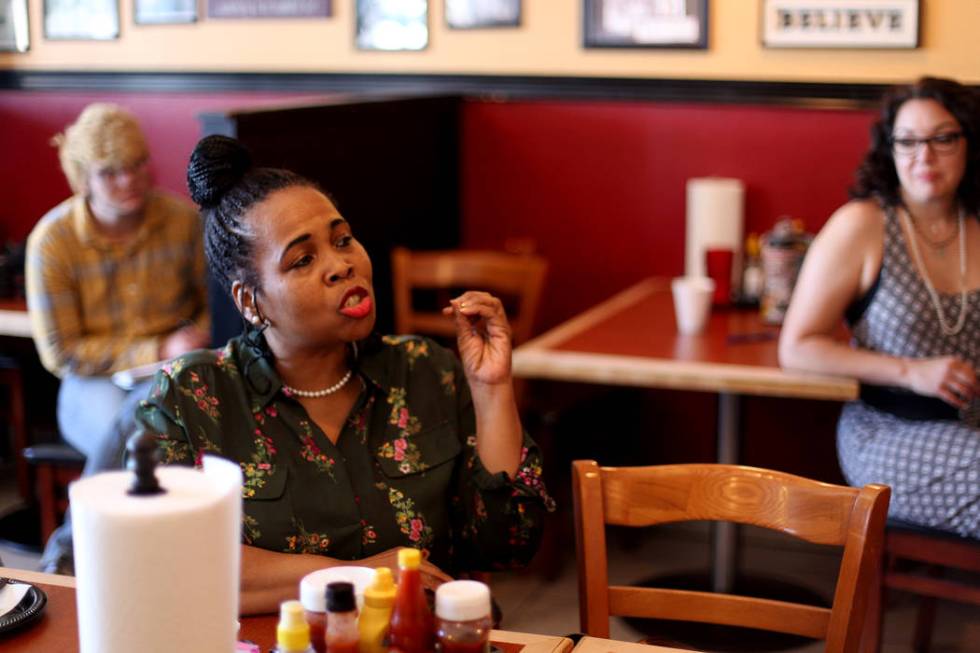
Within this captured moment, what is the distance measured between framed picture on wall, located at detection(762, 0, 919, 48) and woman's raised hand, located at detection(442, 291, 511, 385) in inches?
98.3

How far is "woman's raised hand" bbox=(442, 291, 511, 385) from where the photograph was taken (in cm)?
184

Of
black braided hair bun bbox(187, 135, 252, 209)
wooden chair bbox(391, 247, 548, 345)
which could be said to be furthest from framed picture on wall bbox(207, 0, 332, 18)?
black braided hair bun bbox(187, 135, 252, 209)

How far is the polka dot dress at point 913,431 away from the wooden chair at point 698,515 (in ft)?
3.38

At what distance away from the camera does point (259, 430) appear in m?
1.89

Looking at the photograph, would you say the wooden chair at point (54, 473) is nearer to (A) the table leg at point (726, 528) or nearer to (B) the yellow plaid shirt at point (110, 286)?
(B) the yellow plaid shirt at point (110, 286)

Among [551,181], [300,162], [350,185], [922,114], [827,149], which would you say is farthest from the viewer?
[551,181]

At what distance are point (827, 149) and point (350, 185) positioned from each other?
152cm

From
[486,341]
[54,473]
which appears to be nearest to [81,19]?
[54,473]

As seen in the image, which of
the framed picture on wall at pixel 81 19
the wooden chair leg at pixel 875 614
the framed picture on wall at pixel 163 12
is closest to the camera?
the wooden chair leg at pixel 875 614

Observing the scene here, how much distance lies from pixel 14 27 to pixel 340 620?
452cm

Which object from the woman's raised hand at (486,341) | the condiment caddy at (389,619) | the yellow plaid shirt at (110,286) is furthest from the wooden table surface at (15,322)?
the condiment caddy at (389,619)

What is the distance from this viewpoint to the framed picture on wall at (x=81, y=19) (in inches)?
195

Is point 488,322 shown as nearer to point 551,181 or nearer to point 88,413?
point 88,413

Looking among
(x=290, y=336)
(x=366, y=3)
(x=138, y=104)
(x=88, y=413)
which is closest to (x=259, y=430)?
(x=290, y=336)
